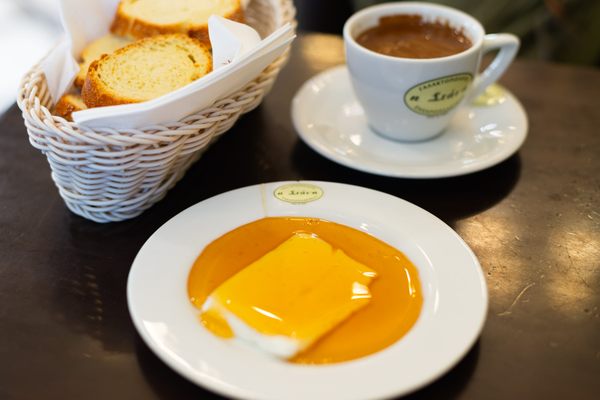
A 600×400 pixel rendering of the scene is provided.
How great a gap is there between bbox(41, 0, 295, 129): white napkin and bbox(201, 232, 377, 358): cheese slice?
0.25 meters

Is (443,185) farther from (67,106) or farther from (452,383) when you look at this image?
(67,106)

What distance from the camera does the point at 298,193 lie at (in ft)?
3.34

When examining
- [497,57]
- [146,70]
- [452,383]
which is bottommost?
[452,383]

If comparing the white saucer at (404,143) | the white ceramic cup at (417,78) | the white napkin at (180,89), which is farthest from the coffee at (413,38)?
the white napkin at (180,89)

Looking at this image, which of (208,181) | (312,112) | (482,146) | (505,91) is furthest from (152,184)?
(505,91)

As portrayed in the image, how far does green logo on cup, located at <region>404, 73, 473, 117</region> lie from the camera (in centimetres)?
110

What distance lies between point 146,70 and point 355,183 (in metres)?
0.41

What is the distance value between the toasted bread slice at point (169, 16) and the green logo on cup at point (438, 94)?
0.36 m

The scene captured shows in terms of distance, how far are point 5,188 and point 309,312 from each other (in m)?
0.64

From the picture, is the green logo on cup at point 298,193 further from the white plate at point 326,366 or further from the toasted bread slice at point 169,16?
the toasted bread slice at point 169,16

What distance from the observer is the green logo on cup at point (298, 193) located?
3.30ft

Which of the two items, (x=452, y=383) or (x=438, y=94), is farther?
(x=438, y=94)

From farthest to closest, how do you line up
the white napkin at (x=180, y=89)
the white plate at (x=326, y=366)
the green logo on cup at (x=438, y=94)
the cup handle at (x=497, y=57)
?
the cup handle at (x=497, y=57) → the green logo on cup at (x=438, y=94) → the white napkin at (x=180, y=89) → the white plate at (x=326, y=366)

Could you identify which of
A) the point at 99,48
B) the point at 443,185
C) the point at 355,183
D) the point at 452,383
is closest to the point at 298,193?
the point at 355,183
